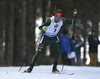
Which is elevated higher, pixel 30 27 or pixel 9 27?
pixel 9 27

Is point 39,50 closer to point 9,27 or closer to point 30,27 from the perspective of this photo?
point 9,27

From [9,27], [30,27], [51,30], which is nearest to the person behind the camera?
[51,30]

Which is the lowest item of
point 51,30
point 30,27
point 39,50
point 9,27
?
point 39,50

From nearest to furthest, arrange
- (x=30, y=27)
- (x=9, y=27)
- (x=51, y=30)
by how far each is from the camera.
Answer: (x=51, y=30)
(x=9, y=27)
(x=30, y=27)

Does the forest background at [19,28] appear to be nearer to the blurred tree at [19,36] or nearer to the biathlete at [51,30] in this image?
the blurred tree at [19,36]

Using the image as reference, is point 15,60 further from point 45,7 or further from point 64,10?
point 45,7

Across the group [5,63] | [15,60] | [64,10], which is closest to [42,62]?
[15,60]

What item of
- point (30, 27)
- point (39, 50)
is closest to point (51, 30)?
point (39, 50)

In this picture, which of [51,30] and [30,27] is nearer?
[51,30]

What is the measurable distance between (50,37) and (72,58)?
404 cm

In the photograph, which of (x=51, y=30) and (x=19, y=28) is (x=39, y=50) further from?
(x=19, y=28)

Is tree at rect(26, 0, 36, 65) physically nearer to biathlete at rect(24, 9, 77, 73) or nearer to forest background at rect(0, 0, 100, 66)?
forest background at rect(0, 0, 100, 66)

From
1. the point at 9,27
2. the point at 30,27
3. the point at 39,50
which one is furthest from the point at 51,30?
the point at 30,27

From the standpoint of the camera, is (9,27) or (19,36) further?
(19,36)
